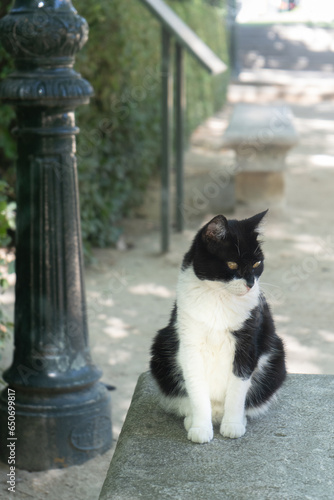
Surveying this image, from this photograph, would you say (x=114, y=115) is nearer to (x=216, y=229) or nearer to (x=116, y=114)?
(x=116, y=114)

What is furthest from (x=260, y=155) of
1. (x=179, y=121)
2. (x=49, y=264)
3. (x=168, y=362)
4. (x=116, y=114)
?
(x=168, y=362)

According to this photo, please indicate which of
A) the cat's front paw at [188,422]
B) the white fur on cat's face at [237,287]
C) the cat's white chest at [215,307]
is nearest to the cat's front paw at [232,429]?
the cat's front paw at [188,422]

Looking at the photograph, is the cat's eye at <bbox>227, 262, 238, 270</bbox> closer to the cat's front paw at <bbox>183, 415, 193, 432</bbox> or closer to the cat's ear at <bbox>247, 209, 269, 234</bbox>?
the cat's ear at <bbox>247, 209, 269, 234</bbox>

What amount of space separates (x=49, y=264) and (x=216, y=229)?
1.14 meters

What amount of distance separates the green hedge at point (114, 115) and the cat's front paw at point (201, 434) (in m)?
3.42

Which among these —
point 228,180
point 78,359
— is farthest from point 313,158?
point 78,359

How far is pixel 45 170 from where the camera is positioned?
9.28 feet

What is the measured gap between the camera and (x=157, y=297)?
501 centimetres

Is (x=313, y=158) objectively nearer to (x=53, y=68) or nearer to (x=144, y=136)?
(x=144, y=136)

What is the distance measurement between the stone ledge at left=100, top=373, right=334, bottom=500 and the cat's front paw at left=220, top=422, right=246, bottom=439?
18 millimetres

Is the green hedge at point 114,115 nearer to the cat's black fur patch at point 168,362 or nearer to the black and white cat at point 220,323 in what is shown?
the cat's black fur patch at point 168,362

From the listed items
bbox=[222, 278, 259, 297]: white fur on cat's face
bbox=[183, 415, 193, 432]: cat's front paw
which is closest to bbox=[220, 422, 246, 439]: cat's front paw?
bbox=[183, 415, 193, 432]: cat's front paw

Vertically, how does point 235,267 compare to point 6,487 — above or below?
above

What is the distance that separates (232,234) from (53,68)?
1271mm
